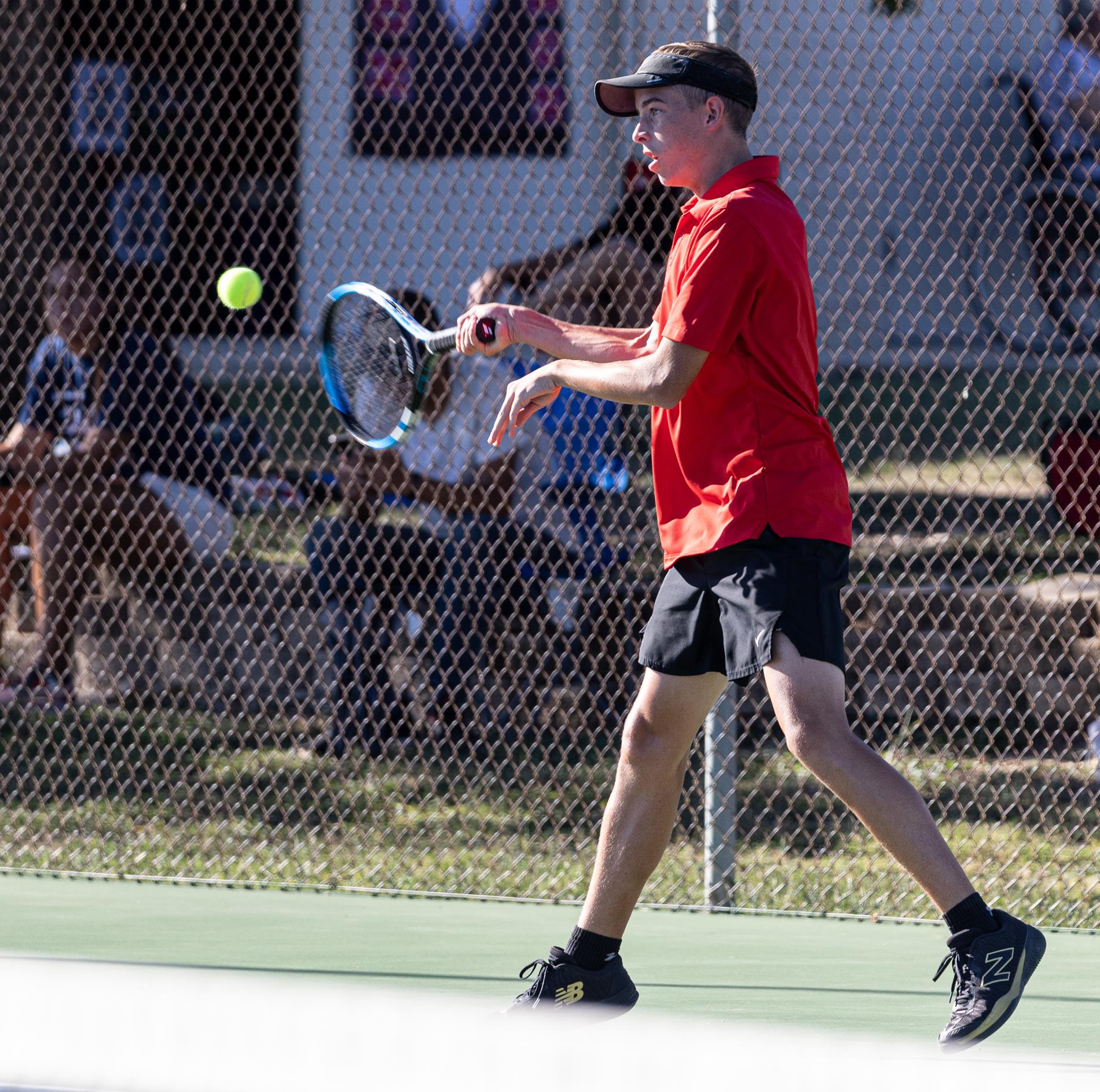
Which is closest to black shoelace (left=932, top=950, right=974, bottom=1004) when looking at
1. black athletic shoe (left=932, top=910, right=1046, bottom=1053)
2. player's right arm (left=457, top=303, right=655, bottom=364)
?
black athletic shoe (left=932, top=910, right=1046, bottom=1053)

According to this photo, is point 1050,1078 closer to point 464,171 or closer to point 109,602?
point 109,602

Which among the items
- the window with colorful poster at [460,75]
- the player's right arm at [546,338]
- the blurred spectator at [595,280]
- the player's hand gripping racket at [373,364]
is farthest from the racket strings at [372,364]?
the window with colorful poster at [460,75]

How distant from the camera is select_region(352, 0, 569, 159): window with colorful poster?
11078mm

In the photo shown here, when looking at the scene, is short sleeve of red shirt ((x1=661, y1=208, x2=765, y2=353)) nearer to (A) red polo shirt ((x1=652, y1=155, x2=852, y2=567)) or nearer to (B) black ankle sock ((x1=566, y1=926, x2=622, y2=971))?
(A) red polo shirt ((x1=652, y1=155, x2=852, y2=567))

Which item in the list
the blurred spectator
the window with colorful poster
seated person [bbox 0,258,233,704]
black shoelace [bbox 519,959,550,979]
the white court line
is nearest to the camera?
the white court line

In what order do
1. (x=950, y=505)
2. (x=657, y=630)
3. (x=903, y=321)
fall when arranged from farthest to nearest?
(x=903, y=321), (x=950, y=505), (x=657, y=630)

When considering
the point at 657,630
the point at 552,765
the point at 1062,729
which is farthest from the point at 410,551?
the point at 657,630

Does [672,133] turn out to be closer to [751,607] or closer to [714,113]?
[714,113]

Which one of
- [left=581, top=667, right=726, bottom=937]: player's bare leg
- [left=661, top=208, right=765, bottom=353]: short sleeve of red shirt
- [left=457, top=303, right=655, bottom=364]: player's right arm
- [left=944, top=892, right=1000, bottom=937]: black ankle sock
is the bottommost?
[left=581, top=667, right=726, bottom=937]: player's bare leg

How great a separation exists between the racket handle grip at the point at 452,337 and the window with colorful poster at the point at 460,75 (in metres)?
7.27

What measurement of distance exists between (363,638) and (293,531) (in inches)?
69.2

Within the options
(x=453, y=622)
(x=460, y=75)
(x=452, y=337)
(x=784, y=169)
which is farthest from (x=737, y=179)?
(x=460, y=75)

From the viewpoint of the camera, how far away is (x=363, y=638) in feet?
21.1

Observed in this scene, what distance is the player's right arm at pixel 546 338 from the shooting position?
3385 mm
